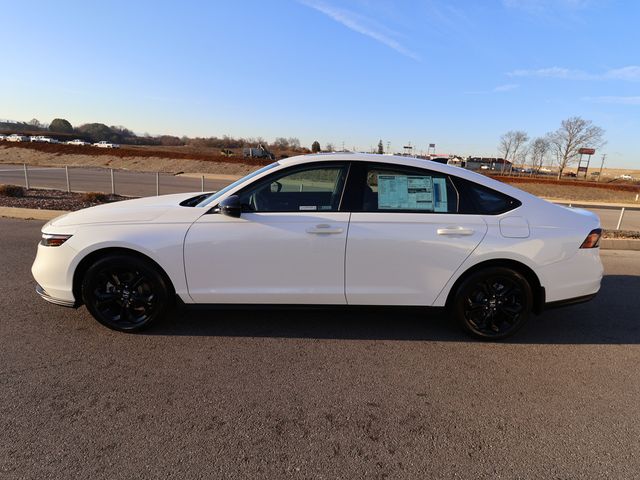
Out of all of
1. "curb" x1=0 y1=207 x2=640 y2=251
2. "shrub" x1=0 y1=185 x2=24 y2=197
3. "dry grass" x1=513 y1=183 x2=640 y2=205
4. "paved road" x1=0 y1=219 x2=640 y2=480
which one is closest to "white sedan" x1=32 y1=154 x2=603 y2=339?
"paved road" x1=0 y1=219 x2=640 y2=480

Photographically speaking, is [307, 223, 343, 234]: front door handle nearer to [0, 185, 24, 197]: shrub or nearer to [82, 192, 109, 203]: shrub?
[82, 192, 109, 203]: shrub

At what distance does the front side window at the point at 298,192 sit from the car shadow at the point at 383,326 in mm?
935

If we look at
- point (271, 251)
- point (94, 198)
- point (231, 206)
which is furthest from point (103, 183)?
point (271, 251)

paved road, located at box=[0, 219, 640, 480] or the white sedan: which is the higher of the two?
the white sedan

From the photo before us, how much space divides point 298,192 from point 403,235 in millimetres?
1078

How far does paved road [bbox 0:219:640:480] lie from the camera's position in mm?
2215

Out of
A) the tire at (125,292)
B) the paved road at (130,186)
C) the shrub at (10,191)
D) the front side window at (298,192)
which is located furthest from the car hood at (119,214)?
the paved road at (130,186)

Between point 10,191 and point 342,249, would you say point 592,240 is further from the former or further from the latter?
point 10,191

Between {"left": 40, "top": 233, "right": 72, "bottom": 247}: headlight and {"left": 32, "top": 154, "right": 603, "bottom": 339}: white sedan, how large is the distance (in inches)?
0.4

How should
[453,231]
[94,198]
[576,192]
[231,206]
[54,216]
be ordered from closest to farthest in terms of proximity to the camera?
[231,206] < [453,231] < [54,216] < [94,198] < [576,192]

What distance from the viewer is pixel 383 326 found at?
3.98m

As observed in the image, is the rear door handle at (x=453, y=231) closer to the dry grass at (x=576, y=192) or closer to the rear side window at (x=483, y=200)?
the rear side window at (x=483, y=200)

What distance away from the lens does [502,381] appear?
3.08 meters

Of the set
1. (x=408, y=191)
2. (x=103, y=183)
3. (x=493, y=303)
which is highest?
(x=408, y=191)
